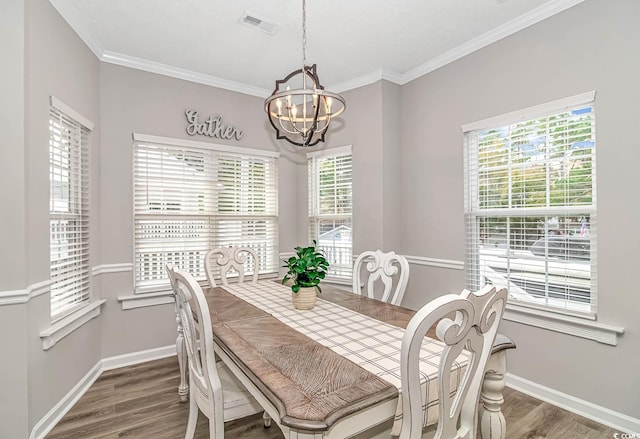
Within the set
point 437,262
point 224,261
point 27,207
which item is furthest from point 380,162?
point 27,207

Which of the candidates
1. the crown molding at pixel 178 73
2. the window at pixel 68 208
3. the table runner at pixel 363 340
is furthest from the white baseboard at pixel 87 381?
the crown molding at pixel 178 73

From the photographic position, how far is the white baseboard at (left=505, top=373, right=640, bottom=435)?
2053 millimetres

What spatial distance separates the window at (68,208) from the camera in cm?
228

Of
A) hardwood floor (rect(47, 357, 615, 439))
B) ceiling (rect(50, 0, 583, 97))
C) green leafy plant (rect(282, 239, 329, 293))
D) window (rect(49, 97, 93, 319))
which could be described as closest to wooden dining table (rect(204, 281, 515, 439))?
green leafy plant (rect(282, 239, 329, 293))

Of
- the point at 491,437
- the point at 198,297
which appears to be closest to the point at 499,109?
the point at 491,437

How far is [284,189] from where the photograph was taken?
4141 millimetres

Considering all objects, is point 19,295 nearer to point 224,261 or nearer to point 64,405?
point 64,405

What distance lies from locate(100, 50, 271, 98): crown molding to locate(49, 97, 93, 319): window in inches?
29.6

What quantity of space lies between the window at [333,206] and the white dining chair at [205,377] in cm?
220

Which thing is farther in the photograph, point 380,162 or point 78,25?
point 380,162

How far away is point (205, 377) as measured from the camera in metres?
1.50

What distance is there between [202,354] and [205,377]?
0.39 ft

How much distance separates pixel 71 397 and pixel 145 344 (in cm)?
81

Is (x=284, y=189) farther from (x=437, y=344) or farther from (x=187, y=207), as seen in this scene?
(x=437, y=344)
